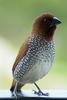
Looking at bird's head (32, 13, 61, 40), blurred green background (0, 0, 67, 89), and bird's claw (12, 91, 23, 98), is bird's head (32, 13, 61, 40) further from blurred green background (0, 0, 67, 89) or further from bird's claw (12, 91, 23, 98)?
blurred green background (0, 0, 67, 89)

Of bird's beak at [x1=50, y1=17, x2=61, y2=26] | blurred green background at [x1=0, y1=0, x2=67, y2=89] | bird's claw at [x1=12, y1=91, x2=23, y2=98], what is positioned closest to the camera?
bird's claw at [x1=12, y1=91, x2=23, y2=98]

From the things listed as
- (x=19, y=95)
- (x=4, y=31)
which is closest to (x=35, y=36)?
(x=19, y=95)

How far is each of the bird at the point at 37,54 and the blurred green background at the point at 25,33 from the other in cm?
74

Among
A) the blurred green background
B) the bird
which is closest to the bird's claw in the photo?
the bird

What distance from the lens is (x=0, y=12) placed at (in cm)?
480

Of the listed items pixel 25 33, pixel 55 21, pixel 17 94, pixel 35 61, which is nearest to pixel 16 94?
pixel 17 94

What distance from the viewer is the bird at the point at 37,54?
9.30ft

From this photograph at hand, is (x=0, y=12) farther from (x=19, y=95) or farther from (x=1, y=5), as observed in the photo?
(x=19, y=95)

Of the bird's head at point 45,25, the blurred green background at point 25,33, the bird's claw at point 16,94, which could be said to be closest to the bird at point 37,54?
the bird's head at point 45,25

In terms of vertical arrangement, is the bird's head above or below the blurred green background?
above

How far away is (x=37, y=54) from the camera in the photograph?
2.84 meters

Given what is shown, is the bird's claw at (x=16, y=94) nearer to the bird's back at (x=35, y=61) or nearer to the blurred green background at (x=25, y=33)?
the bird's back at (x=35, y=61)

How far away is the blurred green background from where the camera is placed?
3.94 meters

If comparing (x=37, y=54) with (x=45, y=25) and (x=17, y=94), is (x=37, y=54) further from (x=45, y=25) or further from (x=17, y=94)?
(x=17, y=94)
